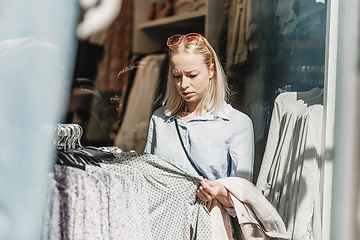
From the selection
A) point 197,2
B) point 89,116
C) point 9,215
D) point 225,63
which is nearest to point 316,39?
point 225,63

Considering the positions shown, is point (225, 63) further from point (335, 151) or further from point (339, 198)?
point (339, 198)

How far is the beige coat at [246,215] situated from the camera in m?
1.33

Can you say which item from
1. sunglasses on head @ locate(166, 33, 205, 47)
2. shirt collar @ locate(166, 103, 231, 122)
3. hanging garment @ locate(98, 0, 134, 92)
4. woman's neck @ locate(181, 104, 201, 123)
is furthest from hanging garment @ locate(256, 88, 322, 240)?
hanging garment @ locate(98, 0, 134, 92)

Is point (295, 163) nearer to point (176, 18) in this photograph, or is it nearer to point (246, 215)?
point (246, 215)

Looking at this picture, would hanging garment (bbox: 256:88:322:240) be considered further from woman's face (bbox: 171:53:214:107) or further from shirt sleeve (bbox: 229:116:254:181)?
woman's face (bbox: 171:53:214:107)

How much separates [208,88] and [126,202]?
22.3 inches

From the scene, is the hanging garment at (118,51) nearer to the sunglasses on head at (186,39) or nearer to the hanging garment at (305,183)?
the sunglasses on head at (186,39)

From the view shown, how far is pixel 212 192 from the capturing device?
132 centimetres

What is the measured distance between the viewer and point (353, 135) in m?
1.40

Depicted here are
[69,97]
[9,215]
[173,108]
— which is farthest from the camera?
[173,108]

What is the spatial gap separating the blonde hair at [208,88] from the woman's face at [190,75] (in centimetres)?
2

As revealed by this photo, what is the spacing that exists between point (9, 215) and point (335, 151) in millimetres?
1288

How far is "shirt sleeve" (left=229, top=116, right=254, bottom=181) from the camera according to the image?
4.56 feet

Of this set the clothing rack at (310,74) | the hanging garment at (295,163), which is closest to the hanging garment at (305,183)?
the hanging garment at (295,163)
